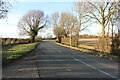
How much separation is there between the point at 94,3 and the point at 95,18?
3039 mm

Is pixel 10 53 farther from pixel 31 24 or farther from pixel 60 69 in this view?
pixel 31 24

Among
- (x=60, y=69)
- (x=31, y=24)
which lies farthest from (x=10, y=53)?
(x=31, y=24)

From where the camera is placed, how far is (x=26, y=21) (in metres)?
63.9

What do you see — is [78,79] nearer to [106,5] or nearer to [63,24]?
[106,5]

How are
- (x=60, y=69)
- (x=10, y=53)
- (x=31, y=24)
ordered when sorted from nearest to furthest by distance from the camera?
(x=60, y=69), (x=10, y=53), (x=31, y=24)

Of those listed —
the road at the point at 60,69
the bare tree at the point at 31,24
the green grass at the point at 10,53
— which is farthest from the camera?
the bare tree at the point at 31,24

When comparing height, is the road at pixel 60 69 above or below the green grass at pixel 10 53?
below

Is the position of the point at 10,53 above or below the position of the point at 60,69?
above

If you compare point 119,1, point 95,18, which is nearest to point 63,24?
A: point 95,18

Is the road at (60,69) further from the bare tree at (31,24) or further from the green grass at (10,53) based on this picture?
the bare tree at (31,24)

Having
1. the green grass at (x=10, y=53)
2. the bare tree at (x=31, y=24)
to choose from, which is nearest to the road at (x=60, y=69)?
the green grass at (x=10, y=53)

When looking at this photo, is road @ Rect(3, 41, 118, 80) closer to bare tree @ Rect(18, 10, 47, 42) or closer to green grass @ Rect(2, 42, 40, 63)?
green grass @ Rect(2, 42, 40, 63)

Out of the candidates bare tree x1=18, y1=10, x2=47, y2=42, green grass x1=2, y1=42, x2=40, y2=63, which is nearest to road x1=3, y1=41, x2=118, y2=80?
green grass x1=2, y1=42, x2=40, y2=63

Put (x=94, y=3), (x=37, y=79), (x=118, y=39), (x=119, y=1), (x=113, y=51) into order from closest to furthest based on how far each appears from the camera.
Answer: (x=37, y=79)
(x=118, y=39)
(x=113, y=51)
(x=119, y=1)
(x=94, y=3)
